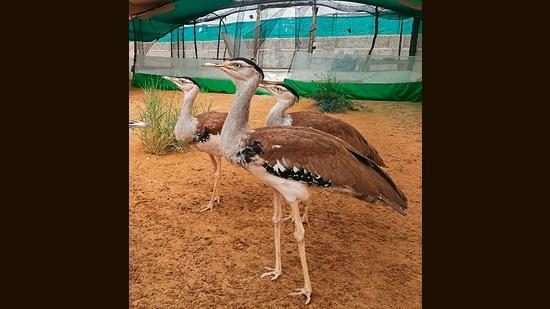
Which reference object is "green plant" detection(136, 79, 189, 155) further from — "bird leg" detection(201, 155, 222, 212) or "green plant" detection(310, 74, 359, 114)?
"green plant" detection(310, 74, 359, 114)

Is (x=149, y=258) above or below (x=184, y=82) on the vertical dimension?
below

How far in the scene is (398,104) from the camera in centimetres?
183

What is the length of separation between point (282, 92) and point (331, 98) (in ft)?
0.86

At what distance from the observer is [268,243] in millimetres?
2045

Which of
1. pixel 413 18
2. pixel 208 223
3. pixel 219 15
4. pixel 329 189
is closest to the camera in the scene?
pixel 329 189

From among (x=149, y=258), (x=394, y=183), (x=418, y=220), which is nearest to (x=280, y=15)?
(x=394, y=183)

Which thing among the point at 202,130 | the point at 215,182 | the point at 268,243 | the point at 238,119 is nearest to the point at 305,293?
the point at 268,243

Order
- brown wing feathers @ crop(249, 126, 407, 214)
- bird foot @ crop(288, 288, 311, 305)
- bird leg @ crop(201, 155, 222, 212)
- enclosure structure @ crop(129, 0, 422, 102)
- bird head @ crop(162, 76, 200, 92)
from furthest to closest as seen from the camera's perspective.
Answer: bird leg @ crop(201, 155, 222, 212) < bird head @ crop(162, 76, 200, 92) < enclosure structure @ crop(129, 0, 422, 102) < bird foot @ crop(288, 288, 311, 305) < brown wing feathers @ crop(249, 126, 407, 214)

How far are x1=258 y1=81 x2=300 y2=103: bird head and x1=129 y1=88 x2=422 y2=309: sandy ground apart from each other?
0.16 ft

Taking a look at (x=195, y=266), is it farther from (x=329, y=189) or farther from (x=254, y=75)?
(x=254, y=75)

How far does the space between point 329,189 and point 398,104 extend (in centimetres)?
64

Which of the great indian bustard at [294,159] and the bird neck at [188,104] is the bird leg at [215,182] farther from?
the great indian bustard at [294,159]

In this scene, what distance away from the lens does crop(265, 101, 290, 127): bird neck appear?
75.6 inches

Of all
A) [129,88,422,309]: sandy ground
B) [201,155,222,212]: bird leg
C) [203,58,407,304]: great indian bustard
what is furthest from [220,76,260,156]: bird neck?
[201,155,222,212]: bird leg
